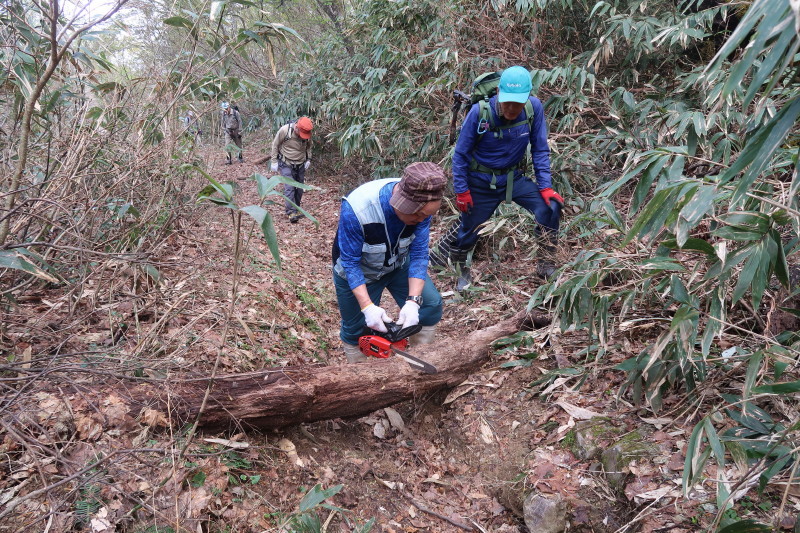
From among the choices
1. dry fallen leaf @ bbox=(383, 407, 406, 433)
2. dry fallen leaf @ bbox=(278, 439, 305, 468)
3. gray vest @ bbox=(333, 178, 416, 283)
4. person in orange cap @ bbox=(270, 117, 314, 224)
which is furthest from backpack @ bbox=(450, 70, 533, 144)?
person in orange cap @ bbox=(270, 117, 314, 224)

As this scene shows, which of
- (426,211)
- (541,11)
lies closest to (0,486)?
(426,211)

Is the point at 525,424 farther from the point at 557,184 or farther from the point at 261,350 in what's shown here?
the point at 557,184

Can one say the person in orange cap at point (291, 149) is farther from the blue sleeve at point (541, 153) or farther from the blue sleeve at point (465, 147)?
the blue sleeve at point (541, 153)

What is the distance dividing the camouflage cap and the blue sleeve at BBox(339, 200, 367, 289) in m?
0.33

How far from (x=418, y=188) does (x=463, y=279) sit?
262cm

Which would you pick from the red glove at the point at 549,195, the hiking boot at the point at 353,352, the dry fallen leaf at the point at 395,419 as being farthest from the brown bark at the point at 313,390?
the red glove at the point at 549,195

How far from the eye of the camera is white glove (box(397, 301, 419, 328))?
341 cm

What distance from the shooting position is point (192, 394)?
2.63 m

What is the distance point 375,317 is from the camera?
329cm

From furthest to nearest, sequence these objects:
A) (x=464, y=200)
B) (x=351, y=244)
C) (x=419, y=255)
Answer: (x=464, y=200) → (x=419, y=255) → (x=351, y=244)

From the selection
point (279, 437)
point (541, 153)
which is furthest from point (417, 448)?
point (541, 153)

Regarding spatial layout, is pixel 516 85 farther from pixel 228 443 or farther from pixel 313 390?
pixel 228 443

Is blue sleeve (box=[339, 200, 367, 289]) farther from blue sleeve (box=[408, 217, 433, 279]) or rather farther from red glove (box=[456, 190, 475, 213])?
red glove (box=[456, 190, 475, 213])

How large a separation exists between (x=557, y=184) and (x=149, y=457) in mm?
4943
